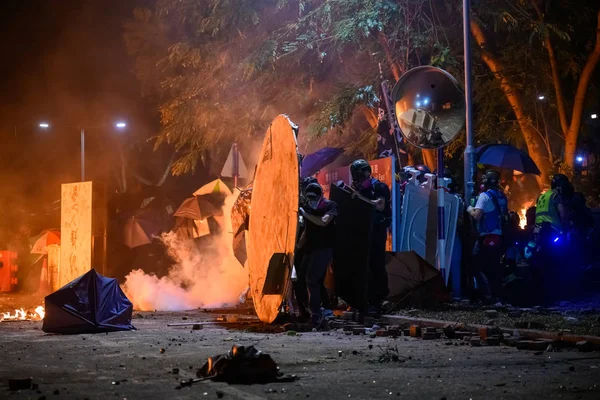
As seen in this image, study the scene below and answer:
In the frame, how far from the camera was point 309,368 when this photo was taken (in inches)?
243

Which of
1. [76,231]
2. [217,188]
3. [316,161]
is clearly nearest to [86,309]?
[76,231]

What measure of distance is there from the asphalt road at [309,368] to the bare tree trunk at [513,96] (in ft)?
35.6

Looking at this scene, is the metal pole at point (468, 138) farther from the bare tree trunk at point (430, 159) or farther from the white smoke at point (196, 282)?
the bare tree trunk at point (430, 159)

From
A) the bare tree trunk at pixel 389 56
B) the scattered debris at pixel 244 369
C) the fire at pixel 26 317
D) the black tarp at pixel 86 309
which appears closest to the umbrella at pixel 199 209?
the bare tree trunk at pixel 389 56

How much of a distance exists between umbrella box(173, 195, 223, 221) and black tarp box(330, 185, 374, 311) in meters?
9.83

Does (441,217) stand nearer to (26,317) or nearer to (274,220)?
(274,220)

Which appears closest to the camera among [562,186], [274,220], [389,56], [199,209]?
[274,220]

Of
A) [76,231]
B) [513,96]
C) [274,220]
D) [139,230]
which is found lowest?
[274,220]

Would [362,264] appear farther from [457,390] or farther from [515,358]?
[457,390]

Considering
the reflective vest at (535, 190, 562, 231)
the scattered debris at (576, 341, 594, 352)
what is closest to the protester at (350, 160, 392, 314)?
the reflective vest at (535, 190, 562, 231)

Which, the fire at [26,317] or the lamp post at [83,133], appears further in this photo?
Result: the lamp post at [83,133]

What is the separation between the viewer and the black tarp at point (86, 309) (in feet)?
31.4

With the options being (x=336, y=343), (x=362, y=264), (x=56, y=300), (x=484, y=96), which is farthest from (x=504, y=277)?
(x=484, y=96)

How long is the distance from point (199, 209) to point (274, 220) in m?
10.1
